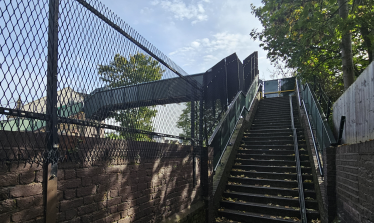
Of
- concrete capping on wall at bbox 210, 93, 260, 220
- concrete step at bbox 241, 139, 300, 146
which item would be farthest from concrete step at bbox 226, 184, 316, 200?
concrete step at bbox 241, 139, 300, 146

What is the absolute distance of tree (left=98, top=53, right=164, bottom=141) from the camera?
8.78 feet

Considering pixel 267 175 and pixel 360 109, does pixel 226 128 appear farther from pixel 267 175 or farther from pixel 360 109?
pixel 360 109

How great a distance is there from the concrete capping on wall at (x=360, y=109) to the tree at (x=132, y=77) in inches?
119

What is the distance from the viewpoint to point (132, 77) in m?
3.03

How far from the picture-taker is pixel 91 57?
Answer: 237 cm

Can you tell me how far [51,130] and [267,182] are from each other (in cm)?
550

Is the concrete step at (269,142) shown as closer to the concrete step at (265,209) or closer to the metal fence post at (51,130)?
the concrete step at (265,209)

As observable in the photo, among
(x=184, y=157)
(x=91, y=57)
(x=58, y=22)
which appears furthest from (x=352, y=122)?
(x=58, y=22)

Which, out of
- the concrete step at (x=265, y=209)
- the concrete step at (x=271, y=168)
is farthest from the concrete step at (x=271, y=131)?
the concrete step at (x=265, y=209)

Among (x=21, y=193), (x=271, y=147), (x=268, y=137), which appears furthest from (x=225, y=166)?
(x=21, y=193)

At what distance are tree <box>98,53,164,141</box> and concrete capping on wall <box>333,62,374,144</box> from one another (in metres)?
3.02

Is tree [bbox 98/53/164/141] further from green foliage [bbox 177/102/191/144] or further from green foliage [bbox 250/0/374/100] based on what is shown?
green foliage [bbox 250/0/374/100]

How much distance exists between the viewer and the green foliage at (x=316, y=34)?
19.6 feet

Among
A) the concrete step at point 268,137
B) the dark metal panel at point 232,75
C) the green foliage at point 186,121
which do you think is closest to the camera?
the green foliage at point 186,121
